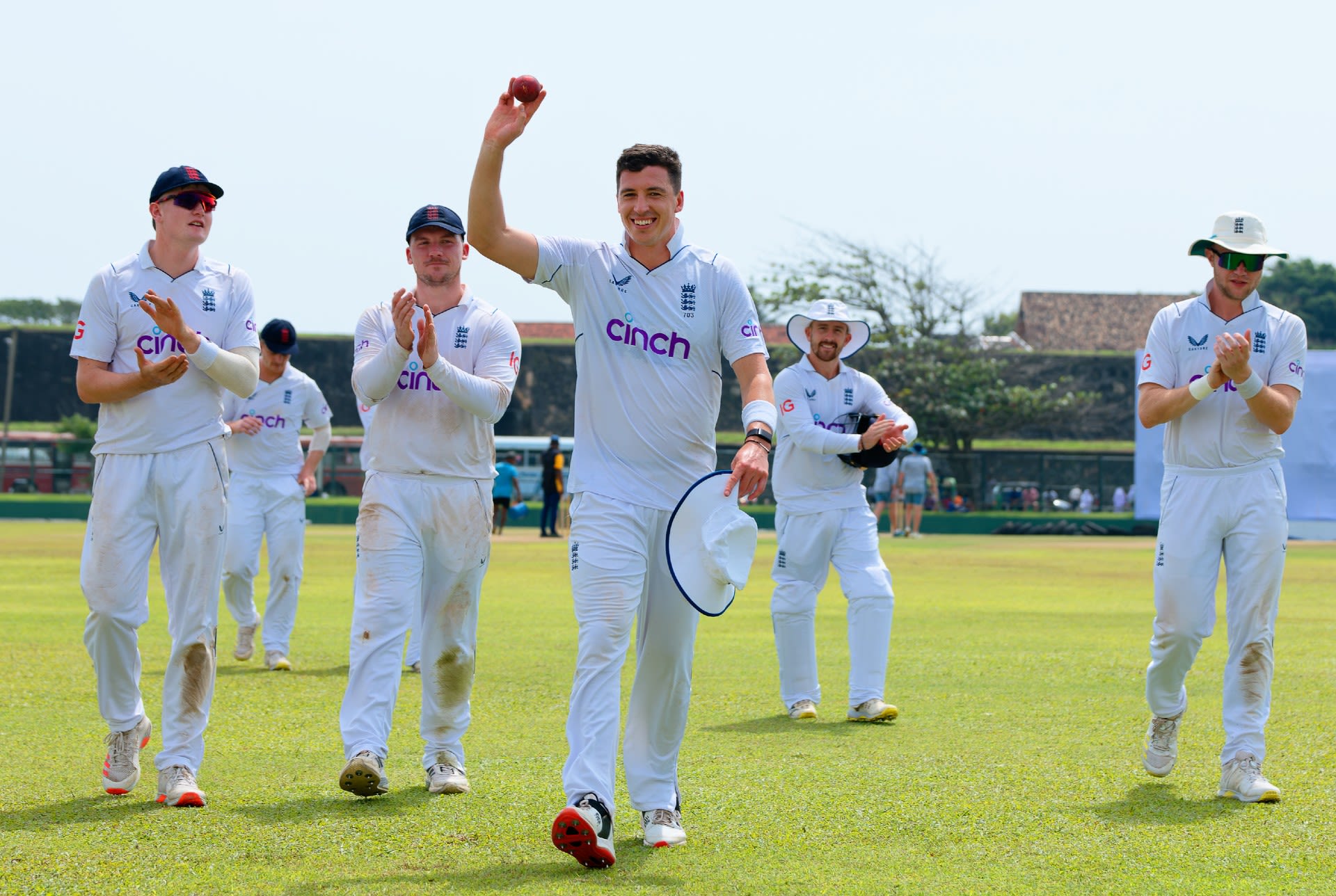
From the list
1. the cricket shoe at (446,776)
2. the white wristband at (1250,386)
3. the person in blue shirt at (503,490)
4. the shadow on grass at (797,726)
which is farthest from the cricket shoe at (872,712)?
the person in blue shirt at (503,490)

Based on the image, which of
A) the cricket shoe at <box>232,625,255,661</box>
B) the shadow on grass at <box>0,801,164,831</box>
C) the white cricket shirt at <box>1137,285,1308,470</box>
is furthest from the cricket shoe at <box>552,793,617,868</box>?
the cricket shoe at <box>232,625,255,661</box>

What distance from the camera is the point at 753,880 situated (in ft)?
15.5

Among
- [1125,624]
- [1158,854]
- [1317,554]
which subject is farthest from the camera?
[1317,554]

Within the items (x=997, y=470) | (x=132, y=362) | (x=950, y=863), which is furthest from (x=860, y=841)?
(x=997, y=470)

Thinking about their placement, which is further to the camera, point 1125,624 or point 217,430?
point 1125,624

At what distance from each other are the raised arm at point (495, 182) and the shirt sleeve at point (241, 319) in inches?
54.7

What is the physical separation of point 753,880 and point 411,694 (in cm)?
489

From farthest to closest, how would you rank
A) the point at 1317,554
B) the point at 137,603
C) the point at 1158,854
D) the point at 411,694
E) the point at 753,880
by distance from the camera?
the point at 1317,554 < the point at 411,694 < the point at 137,603 < the point at 1158,854 < the point at 753,880

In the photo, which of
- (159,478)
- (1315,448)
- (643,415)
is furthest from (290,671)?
(1315,448)

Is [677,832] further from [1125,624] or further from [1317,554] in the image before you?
[1317,554]

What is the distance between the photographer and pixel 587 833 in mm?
4746

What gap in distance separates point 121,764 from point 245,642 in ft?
16.1

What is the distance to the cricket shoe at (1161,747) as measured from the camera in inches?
253

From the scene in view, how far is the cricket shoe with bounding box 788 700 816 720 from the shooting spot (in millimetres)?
8383
